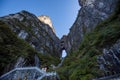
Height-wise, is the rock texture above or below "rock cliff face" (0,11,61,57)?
below

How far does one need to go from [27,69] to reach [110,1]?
39.4 metres

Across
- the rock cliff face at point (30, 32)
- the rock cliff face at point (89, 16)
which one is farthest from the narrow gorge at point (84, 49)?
the rock cliff face at point (30, 32)

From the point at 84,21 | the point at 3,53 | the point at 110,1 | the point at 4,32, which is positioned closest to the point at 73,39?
the point at 84,21

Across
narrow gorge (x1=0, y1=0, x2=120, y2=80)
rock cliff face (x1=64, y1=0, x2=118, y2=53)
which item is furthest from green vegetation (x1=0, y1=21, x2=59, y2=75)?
rock cliff face (x1=64, y1=0, x2=118, y2=53)

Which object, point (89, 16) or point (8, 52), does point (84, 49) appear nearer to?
point (8, 52)

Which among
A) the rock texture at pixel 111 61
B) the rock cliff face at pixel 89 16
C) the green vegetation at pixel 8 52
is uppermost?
the rock cliff face at pixel 89 16

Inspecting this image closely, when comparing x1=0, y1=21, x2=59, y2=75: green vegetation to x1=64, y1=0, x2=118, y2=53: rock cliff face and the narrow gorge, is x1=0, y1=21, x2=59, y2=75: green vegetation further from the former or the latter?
x1=64, y1=0, x2=118, y2=53: rock cliff face

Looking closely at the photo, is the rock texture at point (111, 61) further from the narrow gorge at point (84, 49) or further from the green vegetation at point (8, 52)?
the green vegetation at point (8, 52)

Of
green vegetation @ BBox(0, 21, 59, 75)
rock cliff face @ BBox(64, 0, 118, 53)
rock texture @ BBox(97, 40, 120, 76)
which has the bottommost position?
rock texture @ BBox(97, 40, 120, 76)

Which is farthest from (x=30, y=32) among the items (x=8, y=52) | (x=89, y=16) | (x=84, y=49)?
(x=84, y=49)

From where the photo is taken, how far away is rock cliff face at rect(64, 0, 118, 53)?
47741 millimetres

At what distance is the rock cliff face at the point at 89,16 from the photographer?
157 feet

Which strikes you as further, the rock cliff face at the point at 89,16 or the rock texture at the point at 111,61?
the rock cliff face at the point at 89,16

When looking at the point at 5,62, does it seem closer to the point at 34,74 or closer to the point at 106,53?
the point at 34,74
